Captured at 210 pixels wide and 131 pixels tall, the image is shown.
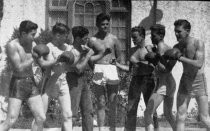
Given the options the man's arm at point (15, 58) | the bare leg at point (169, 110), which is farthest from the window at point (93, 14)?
the man's arm at point (15, 58)

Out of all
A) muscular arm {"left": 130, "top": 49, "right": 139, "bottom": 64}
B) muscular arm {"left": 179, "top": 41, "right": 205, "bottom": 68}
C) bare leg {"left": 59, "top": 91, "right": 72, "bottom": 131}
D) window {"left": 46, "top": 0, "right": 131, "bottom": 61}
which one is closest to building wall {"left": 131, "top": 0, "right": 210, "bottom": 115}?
window {"left": 46, "top": 0, "right": 131, "bottom": 61}

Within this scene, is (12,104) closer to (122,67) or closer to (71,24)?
(122,67)

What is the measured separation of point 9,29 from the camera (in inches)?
438

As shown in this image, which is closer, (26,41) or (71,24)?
(26,41)

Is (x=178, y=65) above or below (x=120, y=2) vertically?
below

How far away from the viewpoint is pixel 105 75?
7.68 m

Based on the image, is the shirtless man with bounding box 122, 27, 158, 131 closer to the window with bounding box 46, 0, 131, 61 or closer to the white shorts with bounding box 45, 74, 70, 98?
the white shorts with bounding box 45, 74, 70, 98

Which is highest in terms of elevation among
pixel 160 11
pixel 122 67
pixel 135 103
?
pixel 160 11

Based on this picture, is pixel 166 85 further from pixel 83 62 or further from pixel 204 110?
pixel 83 62

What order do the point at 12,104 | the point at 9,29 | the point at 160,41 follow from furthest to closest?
the point at 9,29 < the point at 160,41 < the point at 12,104

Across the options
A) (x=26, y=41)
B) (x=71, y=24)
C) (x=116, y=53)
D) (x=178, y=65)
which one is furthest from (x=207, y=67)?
(x=26, y=41)

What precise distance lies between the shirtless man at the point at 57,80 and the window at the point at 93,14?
4347mm

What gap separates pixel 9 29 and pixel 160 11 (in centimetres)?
340

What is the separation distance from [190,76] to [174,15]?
4243mm
